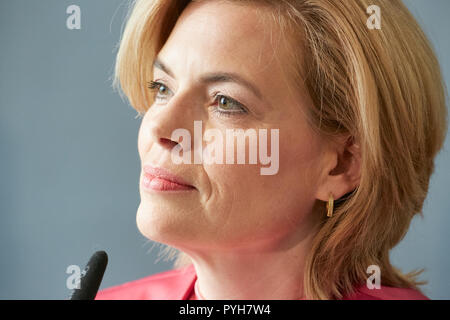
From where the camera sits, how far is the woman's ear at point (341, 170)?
87 centimetres

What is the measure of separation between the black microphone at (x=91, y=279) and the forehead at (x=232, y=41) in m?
0.30

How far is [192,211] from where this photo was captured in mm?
819

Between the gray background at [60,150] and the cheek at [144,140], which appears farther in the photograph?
the gray background at [60,150]

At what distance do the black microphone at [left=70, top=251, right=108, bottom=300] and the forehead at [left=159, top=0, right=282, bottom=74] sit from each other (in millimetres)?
298

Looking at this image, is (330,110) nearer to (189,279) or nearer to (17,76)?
(189,279)

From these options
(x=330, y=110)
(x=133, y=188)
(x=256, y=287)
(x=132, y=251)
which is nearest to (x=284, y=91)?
(x=330, y=110)

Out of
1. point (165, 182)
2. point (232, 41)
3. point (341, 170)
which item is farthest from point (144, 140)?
point (341, 170)

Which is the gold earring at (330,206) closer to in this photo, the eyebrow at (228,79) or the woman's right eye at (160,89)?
the eyebrow at (228,79)

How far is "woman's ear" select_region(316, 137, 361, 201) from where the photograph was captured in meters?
0.87

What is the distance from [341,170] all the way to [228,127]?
0.20m

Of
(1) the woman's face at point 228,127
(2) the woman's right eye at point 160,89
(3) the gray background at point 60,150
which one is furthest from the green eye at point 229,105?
(3) the gray background at point 60,150

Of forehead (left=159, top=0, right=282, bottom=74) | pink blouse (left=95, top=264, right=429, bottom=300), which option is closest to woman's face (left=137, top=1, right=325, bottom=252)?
forehead (left=159, top=0, right=282, bottom=74)

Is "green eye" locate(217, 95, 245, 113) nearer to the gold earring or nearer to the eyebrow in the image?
the eyebrow

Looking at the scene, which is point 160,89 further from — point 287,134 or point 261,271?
point 261,271
